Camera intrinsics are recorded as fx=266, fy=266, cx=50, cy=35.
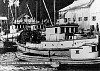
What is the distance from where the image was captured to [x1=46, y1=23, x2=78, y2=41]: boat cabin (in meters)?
38.8

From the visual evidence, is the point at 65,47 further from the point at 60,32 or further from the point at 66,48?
the point at 60,32

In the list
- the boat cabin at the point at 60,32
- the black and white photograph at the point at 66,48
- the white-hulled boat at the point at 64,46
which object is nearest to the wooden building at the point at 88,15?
the black and white photograph at the point at 66,48

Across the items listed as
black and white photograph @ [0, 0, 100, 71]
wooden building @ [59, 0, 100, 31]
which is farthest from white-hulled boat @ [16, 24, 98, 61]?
wooden building @ [59, 0, 100, 31]

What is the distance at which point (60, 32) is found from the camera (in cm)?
3916

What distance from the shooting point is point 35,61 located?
36.0 meters

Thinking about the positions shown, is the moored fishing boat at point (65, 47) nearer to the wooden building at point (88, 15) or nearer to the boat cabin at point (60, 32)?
the boat cabin at point (60, 32)

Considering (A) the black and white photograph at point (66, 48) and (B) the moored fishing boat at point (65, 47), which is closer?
(A) the black and white photograph at point (66, 48)

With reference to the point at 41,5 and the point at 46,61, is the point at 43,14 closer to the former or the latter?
the point at 41,5

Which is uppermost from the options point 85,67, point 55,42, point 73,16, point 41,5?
point 41,5

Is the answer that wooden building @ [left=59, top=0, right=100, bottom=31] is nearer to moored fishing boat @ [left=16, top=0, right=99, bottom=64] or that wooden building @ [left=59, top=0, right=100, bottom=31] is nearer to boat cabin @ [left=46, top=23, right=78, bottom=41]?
moored fishing boat @ [left=16, top=0, right=99, bottom=64]

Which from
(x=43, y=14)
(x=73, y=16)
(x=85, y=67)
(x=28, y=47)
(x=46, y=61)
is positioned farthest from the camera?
(x=43, y=14)

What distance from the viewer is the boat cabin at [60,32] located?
3878 centimetres

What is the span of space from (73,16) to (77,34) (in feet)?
36.7

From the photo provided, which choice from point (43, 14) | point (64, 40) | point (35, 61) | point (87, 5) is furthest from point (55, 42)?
point (43, 14)
